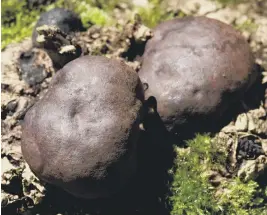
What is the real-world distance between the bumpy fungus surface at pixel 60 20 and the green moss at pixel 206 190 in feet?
6.19

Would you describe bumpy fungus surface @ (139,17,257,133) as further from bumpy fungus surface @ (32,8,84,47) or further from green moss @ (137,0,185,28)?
bumpy fungus surface @ (32,8,84,47)

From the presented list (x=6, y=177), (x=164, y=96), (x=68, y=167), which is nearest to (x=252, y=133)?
(x=164, y=96)

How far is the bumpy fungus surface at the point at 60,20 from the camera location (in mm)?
4926

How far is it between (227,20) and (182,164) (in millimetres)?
1827

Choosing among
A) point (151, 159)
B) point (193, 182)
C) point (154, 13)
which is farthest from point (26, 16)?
point (193, 182)

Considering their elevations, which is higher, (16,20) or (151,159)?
(16,20)

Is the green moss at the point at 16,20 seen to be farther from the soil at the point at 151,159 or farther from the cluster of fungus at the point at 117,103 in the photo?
the cluster of fungus at the point at 117,103

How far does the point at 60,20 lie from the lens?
194 inches

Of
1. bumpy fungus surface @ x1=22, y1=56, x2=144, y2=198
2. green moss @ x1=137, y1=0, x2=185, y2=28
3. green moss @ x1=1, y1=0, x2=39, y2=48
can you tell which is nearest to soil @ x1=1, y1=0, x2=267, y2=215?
green moss @ x1=137, y1=0, x2=185, y2=28

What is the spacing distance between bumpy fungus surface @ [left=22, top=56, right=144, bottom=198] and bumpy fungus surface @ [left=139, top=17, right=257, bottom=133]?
483 mm

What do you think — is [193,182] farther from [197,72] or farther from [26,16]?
[26,16]

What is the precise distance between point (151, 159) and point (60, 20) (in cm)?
185

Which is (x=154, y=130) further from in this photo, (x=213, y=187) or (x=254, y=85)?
(x=254, y=85)

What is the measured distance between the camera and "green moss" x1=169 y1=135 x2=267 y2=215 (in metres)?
4.13
